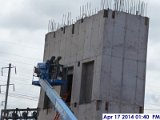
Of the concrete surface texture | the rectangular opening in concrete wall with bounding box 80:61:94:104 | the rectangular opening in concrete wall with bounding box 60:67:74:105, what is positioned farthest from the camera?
the rectangular opening in concrete wall with bounding box 60:67:74:105

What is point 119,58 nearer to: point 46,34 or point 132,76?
point 132,76

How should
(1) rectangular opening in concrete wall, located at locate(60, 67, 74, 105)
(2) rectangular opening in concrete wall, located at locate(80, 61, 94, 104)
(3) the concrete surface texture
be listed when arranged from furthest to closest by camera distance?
(1) rectangular opening in concrete wall, located at locate(60, 67, 74, 105) < (2) rectangular opening in concrete wall, located at locate(80, 61, 94, 104) < (3) the concrete surface texture

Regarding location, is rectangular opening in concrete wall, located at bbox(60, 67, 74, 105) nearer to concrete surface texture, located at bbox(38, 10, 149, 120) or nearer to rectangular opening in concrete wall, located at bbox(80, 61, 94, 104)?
concrete surface texture, located at bbox(38, 10, 149, 120)

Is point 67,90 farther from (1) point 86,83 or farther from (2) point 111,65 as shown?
(2) point 111,65

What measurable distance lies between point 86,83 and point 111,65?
3207mm

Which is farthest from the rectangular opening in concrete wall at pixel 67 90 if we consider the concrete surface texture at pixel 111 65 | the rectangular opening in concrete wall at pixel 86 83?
the rectangular opening in concrete wall at pixel 86 83

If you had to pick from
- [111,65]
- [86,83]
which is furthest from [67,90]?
[111,65]

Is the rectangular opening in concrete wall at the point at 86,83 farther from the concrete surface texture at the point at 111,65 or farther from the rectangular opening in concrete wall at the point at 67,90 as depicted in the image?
the rectangular opening in concrete wall at the point at 67,90

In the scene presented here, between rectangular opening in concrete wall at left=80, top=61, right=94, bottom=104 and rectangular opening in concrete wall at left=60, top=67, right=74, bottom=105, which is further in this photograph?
rectangular opening in concrete wall at left=60, top=67, right=74, bottom=105

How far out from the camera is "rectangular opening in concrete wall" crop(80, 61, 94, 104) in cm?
3381

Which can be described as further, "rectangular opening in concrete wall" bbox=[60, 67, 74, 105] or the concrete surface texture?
"rectangular opening in concrete wall" bbox=[60, 67, 74, 105]

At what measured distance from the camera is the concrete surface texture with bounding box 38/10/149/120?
31.7 m

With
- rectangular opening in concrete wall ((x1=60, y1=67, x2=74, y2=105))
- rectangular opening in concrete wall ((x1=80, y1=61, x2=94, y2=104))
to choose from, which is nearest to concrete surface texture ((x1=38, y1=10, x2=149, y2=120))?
rectangular opening in concrete wall ((x1=80, y1=61, x2=94, y2=104))

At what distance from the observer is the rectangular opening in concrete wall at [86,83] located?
3381 centimetres
